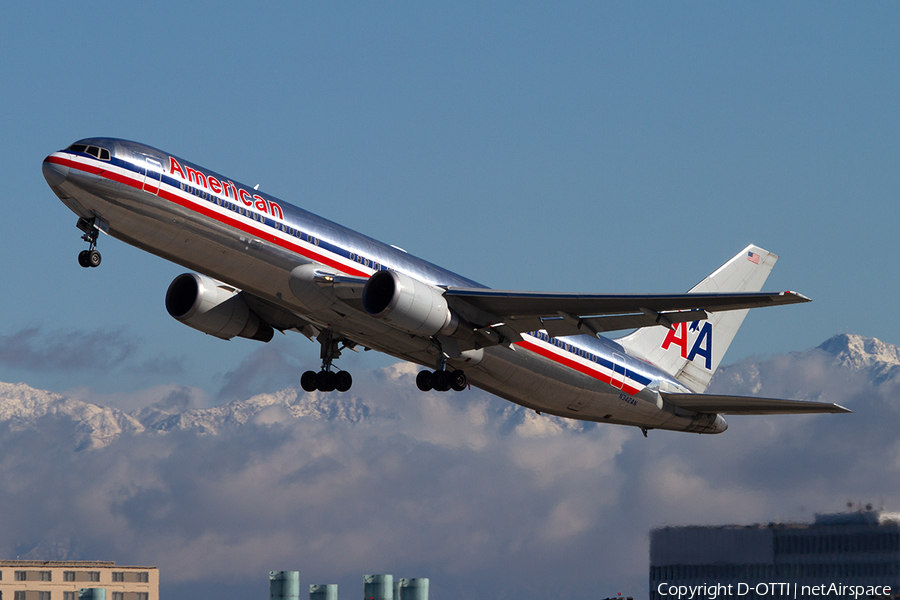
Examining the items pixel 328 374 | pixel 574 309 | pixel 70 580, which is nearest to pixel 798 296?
pixel 574 309

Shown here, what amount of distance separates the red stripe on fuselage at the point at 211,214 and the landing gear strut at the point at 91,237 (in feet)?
4.90

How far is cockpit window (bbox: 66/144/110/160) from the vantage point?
35.8 m

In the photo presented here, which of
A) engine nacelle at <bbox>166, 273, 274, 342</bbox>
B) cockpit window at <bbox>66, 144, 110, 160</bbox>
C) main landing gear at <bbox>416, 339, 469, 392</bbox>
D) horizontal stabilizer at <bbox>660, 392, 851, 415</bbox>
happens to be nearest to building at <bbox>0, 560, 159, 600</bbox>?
engine nacelle at <bbox>166, 273, 274, 342</bbox>

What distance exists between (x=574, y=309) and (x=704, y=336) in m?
15.0

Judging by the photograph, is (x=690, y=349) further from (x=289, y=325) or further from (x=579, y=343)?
(x=289, y=325)

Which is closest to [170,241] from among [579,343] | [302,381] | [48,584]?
[302,381]

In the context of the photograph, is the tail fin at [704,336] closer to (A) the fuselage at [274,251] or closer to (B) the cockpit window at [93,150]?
(A) the fuselage at [274,251]

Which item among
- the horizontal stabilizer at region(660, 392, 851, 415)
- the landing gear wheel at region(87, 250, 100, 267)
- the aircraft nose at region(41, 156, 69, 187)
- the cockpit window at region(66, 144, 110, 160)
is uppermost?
the cockpit window at region(66, 144, 110, 160)

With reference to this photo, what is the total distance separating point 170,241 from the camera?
36.4 metres

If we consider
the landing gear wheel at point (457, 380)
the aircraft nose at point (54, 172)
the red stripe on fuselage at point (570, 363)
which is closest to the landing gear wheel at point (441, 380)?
the landing gear wheel at point (457, 380)

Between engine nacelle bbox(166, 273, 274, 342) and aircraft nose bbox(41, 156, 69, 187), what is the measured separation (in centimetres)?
834

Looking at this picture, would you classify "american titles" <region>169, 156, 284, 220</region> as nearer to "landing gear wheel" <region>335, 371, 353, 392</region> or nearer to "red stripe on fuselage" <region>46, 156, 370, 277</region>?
"red stripe on fuselage" <region>46, 156, 370, 277</region>

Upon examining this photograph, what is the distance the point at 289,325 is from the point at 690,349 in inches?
686

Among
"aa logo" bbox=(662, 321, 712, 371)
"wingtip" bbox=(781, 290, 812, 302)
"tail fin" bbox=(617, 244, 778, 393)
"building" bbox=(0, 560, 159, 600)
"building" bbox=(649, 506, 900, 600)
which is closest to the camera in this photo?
"wingtip" bbox=(781, 290, 812, 302)
